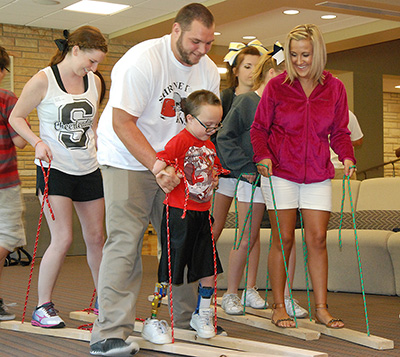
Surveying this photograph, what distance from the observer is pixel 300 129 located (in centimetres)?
312

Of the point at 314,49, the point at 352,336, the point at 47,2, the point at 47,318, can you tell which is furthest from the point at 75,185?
the point at 47,2

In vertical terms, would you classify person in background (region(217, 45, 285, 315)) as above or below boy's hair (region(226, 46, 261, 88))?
below

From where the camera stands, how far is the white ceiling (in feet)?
24.8

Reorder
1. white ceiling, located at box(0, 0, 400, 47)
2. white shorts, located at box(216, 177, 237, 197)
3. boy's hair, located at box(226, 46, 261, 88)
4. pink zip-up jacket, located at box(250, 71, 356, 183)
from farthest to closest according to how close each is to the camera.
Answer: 1. white ceiling, located at box(0, 0, 400, 47)
2. boy's hair, located at box(226, 46, 261, 88)
3. white shorts, located at box(216, 177, 237, 197)
4. pink zip-up jacket, located at box(250, 71, 356, 183)

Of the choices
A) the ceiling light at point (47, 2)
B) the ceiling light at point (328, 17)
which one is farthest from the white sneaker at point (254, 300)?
the ceiling light at point (328, 17)

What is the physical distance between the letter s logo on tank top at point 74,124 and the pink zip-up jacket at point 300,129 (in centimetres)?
83

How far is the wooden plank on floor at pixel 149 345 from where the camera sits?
2544 mm

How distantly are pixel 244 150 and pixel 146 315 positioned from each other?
108cm

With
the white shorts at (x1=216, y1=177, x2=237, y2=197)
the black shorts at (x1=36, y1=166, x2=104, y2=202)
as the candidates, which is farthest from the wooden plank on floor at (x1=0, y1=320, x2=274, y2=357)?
the white shorts at (x1=216, y1=177, x2=237, y2=197)

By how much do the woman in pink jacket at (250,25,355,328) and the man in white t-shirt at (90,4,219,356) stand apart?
0.57 meters

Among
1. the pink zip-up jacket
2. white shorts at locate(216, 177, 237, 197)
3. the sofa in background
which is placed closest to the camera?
the pink zip-up jacket

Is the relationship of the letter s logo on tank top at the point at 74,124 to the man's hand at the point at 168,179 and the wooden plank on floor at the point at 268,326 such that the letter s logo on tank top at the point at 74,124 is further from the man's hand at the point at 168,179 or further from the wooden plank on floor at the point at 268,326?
the wooden plank on floor at the point at 268,326

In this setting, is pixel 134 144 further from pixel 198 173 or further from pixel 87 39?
pixel 87 39

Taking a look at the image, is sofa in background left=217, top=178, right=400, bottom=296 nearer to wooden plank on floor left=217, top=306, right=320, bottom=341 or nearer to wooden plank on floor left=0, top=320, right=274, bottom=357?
wooden plank on floor left=217, top=306, right=320, bottom=341
